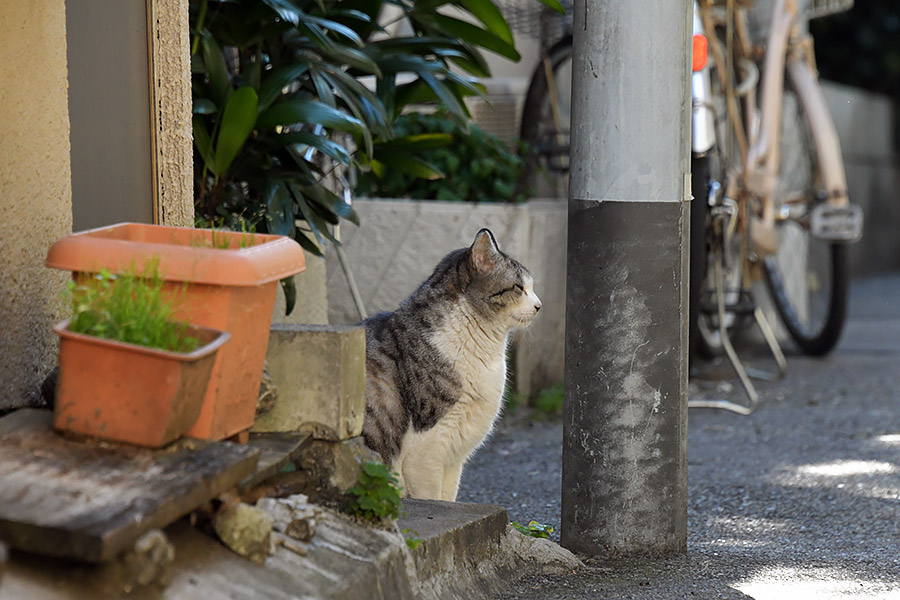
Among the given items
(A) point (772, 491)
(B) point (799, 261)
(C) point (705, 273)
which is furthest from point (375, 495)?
(B) point (799, 261)

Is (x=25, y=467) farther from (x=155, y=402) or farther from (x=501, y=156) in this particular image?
(x=501, y=156)

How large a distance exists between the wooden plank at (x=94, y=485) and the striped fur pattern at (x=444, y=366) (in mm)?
1219

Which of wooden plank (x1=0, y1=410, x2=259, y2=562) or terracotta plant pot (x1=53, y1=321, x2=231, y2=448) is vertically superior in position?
terracotta plant pot (x1=53, y1=321, x2=231, y2=448)

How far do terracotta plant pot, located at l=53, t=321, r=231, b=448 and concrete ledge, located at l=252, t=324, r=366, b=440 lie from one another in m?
0.43

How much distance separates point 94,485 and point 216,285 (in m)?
0.49

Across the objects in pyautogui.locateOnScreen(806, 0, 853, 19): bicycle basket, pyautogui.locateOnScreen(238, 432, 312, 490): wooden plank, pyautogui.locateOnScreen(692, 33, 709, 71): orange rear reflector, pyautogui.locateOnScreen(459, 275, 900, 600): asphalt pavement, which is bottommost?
pyautogui.locateOnScreen(459, 275, 900, 600): asphalt pavement

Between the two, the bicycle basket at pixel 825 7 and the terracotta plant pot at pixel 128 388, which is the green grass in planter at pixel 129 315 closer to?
the terracotta plant pot at pixel 128 388

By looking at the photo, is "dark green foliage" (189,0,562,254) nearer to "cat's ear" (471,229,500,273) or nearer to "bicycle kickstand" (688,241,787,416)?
"cat's ear" (471,229,500,273)

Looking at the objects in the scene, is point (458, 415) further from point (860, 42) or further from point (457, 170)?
point (860, 42)

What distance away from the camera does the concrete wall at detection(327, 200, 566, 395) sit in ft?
18.3

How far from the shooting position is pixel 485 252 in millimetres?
3473

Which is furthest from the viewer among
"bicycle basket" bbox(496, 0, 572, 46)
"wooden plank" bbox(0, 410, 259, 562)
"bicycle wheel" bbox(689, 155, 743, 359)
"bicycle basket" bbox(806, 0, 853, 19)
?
"bicycle basket" bbox(806, 0, 853, 19)

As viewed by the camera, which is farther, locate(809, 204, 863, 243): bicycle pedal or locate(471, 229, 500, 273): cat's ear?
locate(809, 204, 863, 243): bicycle pedal

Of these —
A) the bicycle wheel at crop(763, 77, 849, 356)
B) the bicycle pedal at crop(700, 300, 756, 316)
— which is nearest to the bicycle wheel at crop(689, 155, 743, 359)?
the bicycle pedal at crop(700, 300, 756, 316)
